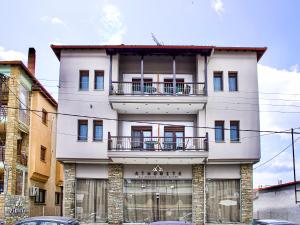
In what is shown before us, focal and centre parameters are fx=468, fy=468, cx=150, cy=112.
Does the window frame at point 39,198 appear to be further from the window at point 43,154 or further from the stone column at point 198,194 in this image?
the stone column at point 198,194

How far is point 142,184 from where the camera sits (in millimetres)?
27109

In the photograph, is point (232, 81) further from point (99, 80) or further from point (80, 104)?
point (80, 104)

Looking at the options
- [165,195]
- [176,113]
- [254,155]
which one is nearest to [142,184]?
[165,195]

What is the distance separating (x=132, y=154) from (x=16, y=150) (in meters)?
7.06

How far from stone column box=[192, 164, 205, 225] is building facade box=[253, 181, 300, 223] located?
491 centimetres

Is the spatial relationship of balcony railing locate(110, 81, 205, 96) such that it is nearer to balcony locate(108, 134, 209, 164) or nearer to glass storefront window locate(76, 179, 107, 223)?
balcony locate(108, 134, 209, 164)

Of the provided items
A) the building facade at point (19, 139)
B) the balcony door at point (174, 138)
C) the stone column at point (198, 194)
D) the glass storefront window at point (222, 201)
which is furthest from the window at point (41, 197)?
the glass storefront window at point (222, 201)

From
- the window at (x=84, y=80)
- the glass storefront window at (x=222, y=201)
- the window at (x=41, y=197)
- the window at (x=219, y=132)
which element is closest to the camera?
the glass storefront window at (x=222, y=201)

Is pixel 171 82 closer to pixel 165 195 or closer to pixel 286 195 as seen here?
pixel 165 195

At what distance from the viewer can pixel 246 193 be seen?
26.7 metres

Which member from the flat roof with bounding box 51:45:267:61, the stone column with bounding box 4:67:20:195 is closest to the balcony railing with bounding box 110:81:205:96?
the flat roof with bounding box 51:45:267:61

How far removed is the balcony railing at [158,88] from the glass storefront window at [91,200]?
A: 17.9 ft

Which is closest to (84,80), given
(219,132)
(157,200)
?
(157,200)

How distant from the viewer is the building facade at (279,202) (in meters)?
26.0
